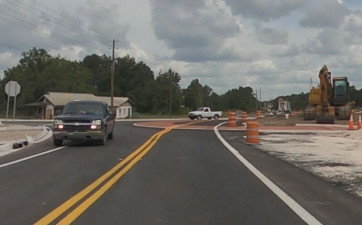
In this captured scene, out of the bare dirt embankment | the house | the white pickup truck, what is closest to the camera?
the bare dirt embankment

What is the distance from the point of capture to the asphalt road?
22.3 feet

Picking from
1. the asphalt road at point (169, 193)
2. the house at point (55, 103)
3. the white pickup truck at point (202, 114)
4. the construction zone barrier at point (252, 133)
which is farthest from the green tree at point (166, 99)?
the asphalt road at point (169, 193)

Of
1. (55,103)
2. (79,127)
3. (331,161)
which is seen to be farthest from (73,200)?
(55,103)

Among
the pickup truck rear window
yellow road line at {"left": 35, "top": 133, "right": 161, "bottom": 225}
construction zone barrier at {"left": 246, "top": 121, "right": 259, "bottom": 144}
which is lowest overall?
yellow road line at {"left": 35, "top": 133, "right": 161, "bottom": 225}

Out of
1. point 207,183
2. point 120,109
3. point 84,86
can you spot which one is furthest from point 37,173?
point 84,86

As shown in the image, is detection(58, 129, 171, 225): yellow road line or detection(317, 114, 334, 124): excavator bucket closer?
detection(58, 129, 171, 225): yellow road line

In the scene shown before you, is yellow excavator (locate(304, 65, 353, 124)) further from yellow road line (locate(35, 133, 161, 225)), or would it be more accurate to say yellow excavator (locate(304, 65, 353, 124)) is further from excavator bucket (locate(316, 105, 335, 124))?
yellow road line (locate(35, 133, 161, 225))

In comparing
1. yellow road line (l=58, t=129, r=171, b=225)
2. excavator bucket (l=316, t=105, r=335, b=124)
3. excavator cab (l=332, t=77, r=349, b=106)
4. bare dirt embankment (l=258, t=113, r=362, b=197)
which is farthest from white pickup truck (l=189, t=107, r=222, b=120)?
yellow road line (l=58, t=129, r=171, b=225)

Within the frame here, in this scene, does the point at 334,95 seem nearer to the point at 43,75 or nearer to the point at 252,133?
the point at 252,133

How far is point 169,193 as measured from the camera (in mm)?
8594

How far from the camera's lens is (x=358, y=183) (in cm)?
993

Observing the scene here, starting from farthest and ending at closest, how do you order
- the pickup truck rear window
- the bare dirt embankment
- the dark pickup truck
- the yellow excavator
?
the yellow excavator → the pickup truck rear window → the dark pickup truck → the bare dirt embankment

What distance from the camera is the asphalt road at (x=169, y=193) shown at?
6805 mm

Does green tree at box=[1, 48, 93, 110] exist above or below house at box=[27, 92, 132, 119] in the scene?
above
